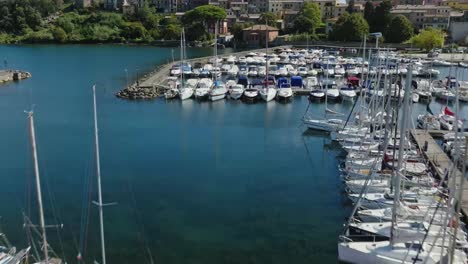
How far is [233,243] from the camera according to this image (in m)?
15.3

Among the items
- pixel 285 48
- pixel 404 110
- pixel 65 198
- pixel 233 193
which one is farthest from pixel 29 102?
pixel 285 48

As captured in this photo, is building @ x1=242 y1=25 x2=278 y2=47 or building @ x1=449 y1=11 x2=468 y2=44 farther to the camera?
building @ x1=242 y1=25 x2=278 y2=47

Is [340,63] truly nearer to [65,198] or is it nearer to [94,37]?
[65,198]

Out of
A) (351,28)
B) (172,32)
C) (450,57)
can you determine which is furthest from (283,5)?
(450,57)

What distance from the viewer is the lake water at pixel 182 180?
15258 millimetres

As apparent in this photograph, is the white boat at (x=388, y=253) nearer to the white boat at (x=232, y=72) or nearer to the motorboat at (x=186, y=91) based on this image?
the motorboat at (x=186, y=91)

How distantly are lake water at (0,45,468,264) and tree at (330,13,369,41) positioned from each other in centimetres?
3755

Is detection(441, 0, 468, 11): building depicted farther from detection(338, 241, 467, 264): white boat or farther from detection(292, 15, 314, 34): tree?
detection(338, 241, 467, 264): white boat

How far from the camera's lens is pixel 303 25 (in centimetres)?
7862

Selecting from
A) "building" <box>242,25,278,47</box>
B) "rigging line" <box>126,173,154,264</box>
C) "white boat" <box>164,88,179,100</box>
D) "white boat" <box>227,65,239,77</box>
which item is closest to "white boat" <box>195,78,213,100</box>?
"white boat" <box>164,88,179,100</box>

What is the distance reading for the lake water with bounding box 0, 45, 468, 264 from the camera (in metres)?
15.3

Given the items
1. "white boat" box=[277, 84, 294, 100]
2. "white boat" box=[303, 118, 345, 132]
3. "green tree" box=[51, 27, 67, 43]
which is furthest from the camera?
"green tree" box=[51, 27, 67, 43]

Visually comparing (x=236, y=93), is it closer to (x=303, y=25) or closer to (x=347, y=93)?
(x=347, y=93)

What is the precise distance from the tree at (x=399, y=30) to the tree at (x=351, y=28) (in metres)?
3.37
